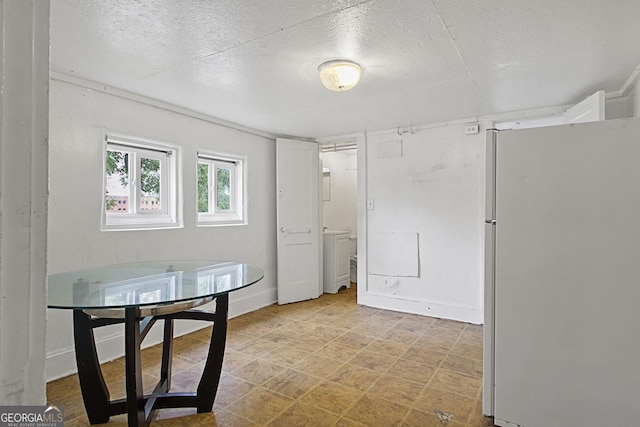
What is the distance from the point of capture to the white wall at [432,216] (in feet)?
11.6

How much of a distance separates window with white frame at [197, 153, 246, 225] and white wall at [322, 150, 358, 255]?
2.13m

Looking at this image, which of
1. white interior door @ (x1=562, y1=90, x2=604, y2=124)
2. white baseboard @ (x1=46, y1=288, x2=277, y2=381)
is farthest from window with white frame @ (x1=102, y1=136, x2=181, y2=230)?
white interior door @ (x1=562, y1=90, x2=604, y2=124)

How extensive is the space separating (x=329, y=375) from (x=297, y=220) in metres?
2.24

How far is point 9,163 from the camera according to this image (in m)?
0.36

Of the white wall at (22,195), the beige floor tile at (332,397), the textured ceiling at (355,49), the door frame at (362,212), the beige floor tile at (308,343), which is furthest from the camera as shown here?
the door frame at (362,212)

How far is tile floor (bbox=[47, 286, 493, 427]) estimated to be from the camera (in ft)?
6.34

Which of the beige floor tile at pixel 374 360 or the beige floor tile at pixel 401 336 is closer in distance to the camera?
the beige floor tile at pixel 374 360

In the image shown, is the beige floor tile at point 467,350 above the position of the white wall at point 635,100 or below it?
below

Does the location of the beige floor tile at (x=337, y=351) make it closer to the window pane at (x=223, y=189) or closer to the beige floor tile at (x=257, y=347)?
the beige floor tile at (x=257, y=347)

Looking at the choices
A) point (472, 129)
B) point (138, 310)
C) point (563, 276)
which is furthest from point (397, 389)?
point (472, 129)

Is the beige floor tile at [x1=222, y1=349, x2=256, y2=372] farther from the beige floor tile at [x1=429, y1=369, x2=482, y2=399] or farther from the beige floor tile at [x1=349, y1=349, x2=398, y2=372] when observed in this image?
the beige floor tile at [x1=429, y1=369, x2=482, y2=399]

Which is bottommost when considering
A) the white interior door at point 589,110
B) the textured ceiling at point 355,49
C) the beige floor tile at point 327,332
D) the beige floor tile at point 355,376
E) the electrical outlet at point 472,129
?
the beige floor tile at point 355,376

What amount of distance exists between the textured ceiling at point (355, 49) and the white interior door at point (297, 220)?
1.27 meters

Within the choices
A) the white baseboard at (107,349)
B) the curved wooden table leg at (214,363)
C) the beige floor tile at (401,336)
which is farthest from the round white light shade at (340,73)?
Answer: the white baseboard at (107,349)
